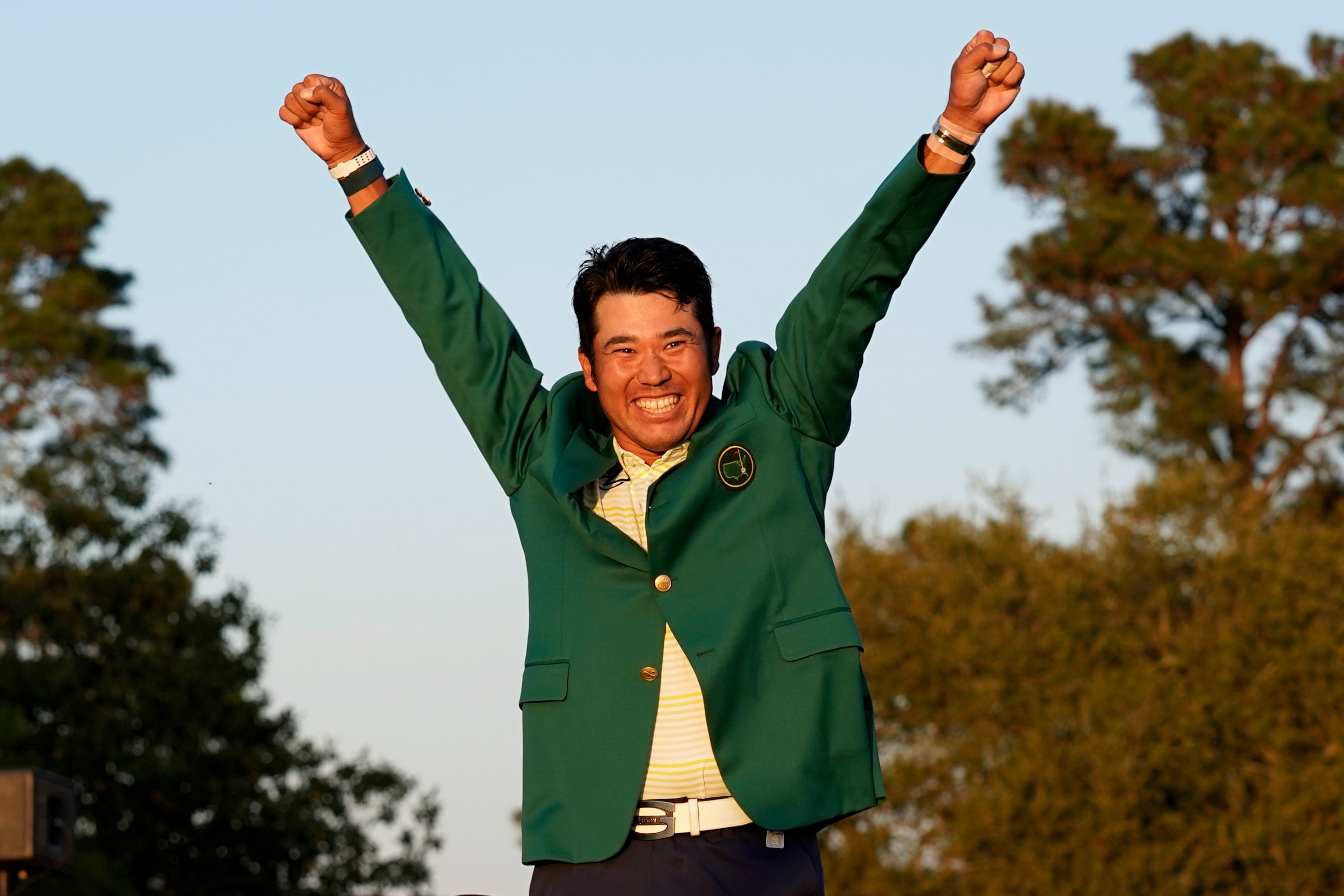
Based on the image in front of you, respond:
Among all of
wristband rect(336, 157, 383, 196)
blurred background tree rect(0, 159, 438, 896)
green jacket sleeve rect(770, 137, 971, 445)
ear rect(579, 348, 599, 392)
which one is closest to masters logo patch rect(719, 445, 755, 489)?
green jacket sleeve rect(770, 137, 971, 445)

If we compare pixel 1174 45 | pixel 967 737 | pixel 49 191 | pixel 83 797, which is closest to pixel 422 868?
pixel 83 797

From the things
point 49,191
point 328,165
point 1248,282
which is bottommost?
point 328,165

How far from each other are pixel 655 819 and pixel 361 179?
1.17 metres

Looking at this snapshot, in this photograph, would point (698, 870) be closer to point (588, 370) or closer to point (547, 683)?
point (547, 683)

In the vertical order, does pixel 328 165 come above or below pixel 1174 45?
below

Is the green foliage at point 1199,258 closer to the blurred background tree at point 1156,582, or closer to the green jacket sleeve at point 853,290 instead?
the blurred background tree at point 1156,582

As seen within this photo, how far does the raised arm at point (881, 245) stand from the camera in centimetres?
293

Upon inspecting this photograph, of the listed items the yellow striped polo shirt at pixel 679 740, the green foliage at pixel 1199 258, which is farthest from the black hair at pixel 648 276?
the green foliage at pixel 1199 258

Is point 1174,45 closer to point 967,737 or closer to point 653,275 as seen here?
point 967,737

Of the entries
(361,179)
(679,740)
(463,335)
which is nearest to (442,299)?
(463,335)

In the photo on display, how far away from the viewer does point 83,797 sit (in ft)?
53.4

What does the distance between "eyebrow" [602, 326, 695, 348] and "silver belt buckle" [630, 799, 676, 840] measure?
703 millimetres

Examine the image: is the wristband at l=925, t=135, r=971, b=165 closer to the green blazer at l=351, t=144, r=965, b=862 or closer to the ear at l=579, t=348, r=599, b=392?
the green blazer at l=351, t=144, r=965, b=862

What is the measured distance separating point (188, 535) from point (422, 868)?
12.3 ft
